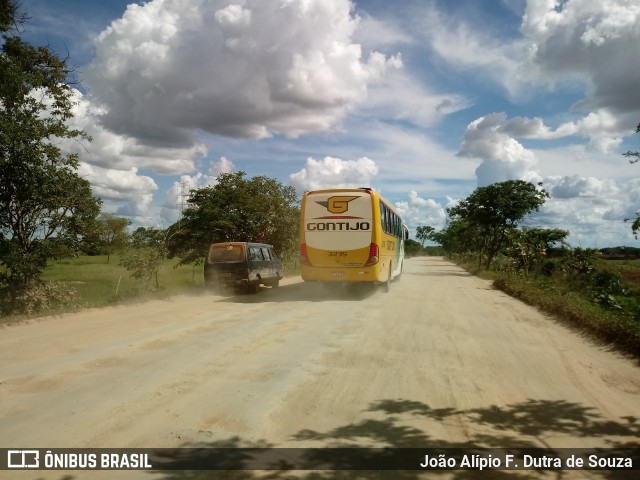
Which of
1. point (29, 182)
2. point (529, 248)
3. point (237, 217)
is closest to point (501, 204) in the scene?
point (529, 248)

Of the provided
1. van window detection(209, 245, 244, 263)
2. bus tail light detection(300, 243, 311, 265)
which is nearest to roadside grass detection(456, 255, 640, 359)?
bus tail light detection(300, 243, 311, 265)

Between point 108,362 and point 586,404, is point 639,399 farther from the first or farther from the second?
point 108,362

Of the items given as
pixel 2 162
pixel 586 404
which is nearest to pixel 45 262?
pixel 2 162

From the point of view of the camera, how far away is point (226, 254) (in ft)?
53.9

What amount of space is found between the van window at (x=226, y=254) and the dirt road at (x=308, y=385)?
237 inches

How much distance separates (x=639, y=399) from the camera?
5.46 m

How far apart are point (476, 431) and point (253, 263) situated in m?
12.9

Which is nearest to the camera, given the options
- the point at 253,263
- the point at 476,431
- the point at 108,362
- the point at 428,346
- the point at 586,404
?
the point at 476,431

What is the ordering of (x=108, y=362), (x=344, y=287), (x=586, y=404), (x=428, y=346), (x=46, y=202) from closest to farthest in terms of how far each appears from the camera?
(x=586, y=404)
(x=108, y=362)
(x=428, y=346)
(x=46, y=202)
(x=344, y=287)

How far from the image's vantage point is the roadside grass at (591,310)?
836 cm

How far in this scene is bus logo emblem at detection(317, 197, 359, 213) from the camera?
15.4 meters

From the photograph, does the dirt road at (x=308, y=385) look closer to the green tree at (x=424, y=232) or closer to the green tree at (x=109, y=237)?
the green tree at (x=109, y=237)

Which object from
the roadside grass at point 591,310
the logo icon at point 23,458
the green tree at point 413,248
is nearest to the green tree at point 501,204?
the roadside grass at point 591,310

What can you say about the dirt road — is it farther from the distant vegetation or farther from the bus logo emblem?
the bus logo emblem
